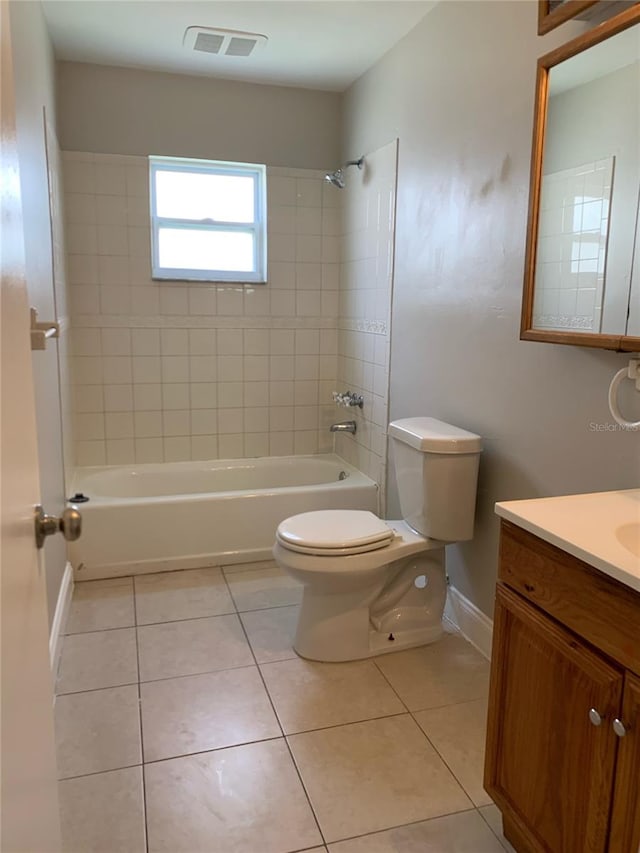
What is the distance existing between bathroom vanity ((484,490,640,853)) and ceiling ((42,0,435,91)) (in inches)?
86.9

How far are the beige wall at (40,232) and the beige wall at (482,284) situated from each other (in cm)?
150

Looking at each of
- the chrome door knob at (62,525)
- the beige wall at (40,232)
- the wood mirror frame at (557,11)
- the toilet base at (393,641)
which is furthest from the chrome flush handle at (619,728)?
the beige wall at (40,232)

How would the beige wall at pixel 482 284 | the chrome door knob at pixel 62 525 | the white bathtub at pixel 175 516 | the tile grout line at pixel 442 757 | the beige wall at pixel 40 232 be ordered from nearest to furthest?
1. the chrome door knob at pixel 62 525
2. the tile grout line at pixel 442 757
3. the beige wall at pixel 482 284
4. the beige wall at pixel 40 232
5. the white bathtub at pixel 175 516

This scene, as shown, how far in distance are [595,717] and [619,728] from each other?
55mm

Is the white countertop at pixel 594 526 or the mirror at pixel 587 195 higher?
the mirror at pixel 587 195

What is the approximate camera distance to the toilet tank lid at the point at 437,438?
2.23 metres

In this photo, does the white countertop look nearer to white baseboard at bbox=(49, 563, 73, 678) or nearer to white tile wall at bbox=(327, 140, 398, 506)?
white baseboard at bbox=(49, 563, 73, 678)

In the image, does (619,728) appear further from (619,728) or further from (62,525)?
(62,525)

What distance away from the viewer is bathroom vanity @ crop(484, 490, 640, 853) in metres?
1.10

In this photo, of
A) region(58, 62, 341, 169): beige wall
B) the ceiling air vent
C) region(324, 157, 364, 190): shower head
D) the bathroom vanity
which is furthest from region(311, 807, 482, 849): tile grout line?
region(58, 62, 341, 169): beige wall

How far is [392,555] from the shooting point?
89.7 inches

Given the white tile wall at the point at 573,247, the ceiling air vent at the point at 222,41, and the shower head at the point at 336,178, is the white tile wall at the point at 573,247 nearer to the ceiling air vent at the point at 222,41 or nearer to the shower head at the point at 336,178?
the ceiling air vent at the point at 222,41

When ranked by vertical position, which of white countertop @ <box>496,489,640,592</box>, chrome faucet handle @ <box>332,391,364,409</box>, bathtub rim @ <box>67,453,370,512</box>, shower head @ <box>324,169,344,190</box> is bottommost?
bathtub rim @ <box>67,453,370,512</box>

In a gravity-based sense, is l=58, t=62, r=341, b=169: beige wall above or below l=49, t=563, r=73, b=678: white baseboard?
above
